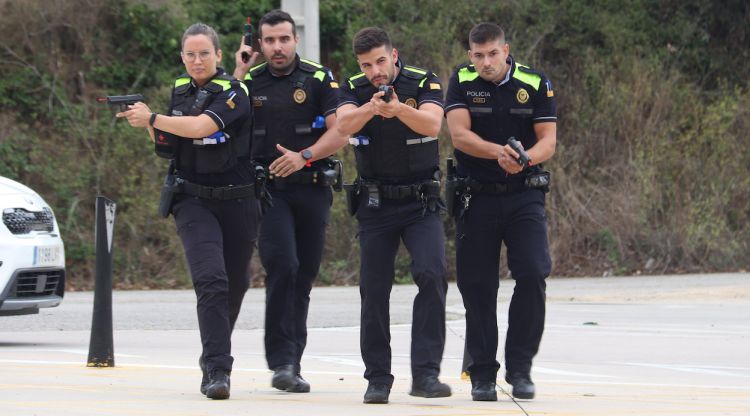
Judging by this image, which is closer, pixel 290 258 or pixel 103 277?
pixel 290 258

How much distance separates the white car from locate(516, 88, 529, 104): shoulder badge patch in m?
4.52

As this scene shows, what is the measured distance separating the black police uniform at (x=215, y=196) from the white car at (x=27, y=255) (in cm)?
321

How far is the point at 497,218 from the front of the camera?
25.4ft

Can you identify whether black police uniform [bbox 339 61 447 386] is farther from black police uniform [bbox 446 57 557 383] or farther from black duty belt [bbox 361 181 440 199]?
black police uniform [bbox 446 57 557 383]

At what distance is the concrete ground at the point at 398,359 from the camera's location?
23.6 feet

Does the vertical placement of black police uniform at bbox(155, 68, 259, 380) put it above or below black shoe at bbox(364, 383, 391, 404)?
above

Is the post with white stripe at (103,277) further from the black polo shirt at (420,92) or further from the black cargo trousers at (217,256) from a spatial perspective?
the black polo shirt at (420,92)

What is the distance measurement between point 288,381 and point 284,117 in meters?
1.51

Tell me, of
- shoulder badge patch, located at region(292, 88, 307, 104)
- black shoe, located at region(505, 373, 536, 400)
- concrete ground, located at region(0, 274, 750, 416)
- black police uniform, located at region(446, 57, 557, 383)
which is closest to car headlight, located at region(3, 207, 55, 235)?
concrete ground, located at region(0, 274, 750, 416)

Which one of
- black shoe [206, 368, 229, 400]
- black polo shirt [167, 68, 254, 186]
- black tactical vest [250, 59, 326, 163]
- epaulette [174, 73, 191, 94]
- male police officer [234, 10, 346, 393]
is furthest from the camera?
black tactical vest [250, 59, 326, 163]

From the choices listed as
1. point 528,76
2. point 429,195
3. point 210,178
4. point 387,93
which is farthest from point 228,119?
point 528,76

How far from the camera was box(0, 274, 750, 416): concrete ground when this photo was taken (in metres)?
7.20

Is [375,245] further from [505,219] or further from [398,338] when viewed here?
[398,338]

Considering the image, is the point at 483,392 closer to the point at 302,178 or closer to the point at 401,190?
the point at 401,190
